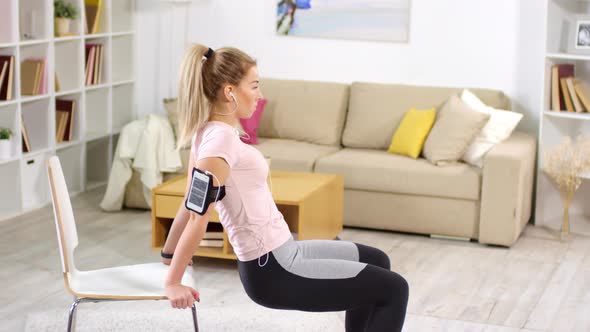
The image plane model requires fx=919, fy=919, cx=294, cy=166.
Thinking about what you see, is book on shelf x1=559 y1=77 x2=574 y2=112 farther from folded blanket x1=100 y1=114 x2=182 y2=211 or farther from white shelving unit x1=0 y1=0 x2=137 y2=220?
white shelving unit x1=0 y1=0 x2=137 y2=220

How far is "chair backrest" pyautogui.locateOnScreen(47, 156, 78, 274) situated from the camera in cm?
281

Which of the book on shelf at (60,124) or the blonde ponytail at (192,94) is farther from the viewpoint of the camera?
the book on shelf at (60,124)

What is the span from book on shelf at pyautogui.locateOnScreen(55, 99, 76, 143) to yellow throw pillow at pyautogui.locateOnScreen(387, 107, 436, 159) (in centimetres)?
207

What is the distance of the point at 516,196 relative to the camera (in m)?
5.02

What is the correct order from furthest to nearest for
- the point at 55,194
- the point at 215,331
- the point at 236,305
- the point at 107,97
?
the point at 107,97 < the point at 236,305 < the point at 215,331 < the point at 55,194

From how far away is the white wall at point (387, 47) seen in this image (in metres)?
5.79

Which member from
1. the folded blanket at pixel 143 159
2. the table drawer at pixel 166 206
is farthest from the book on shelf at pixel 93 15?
the table drawer at pixel 166 206

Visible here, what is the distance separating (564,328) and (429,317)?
1.81 ft

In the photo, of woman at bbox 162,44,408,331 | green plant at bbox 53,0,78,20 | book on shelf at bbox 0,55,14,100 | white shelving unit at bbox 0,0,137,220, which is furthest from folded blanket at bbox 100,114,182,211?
woman at bbox 162,44,408,331

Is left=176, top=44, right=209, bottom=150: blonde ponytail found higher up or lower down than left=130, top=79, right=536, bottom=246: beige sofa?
higher up

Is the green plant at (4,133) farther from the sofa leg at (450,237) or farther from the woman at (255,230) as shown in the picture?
the woman at (255,230)

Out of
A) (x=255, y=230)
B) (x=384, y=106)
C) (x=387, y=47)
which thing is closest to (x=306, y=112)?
(x=384, y=106)

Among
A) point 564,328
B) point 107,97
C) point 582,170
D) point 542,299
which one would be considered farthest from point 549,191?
point 107,97

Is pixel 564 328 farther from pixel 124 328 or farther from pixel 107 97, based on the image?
pixel 107 97
